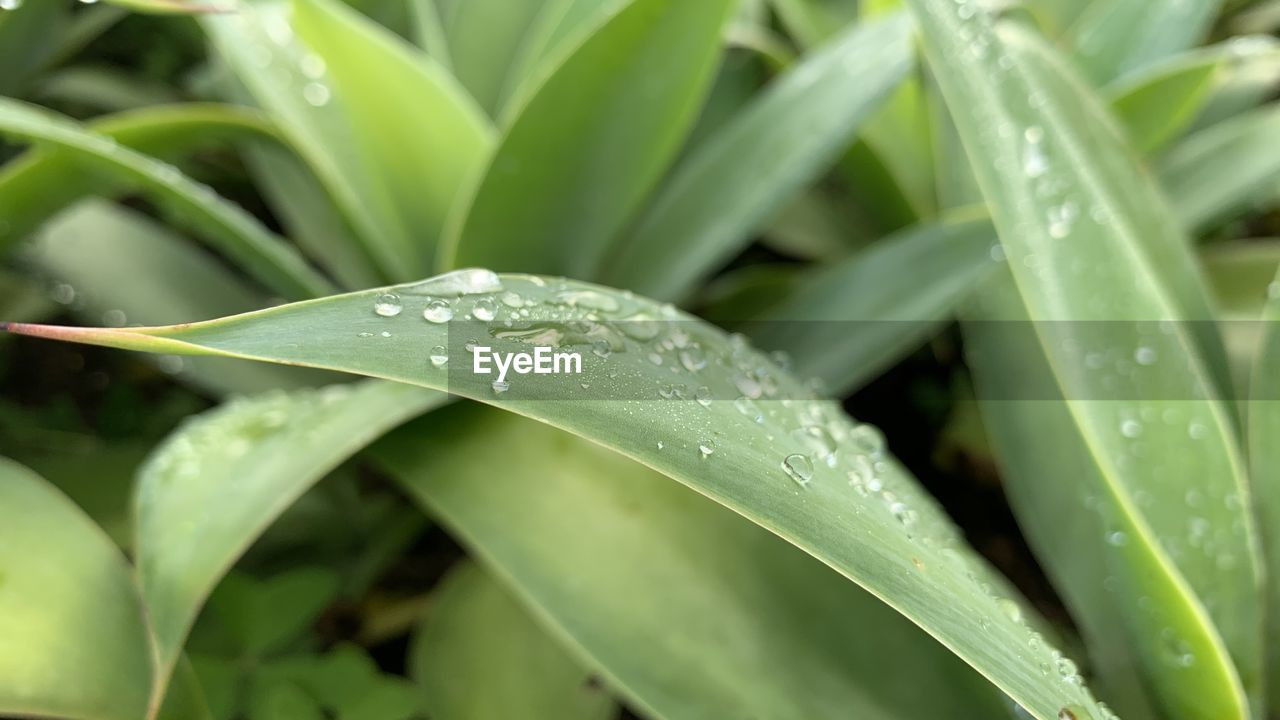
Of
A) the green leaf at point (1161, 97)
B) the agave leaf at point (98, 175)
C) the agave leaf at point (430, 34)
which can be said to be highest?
the agave leaf at point (430, 34)

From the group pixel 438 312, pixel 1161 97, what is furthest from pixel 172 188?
pixel 1161 97

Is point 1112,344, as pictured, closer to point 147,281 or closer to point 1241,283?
point 1241,283

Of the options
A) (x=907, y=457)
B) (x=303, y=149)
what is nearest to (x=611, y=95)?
(x=303, y=149)

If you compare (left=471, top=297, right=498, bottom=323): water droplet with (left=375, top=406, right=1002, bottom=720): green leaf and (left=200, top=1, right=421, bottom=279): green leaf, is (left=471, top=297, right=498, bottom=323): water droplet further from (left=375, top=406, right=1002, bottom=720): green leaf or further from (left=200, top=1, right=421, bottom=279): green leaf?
(left=200, top=1, right=421, bottom=279): green leaf

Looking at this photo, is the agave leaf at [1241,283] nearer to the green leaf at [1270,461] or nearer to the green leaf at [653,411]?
the green leaf at [1270,461]

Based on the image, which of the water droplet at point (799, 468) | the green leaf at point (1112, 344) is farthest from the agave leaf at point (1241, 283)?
the water droplet at point (799, 468)
